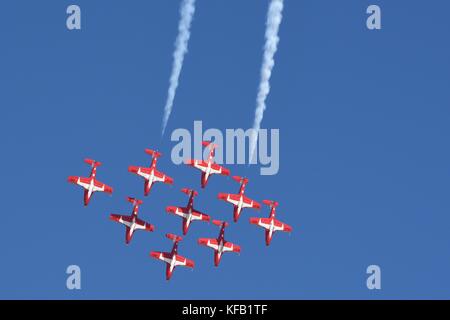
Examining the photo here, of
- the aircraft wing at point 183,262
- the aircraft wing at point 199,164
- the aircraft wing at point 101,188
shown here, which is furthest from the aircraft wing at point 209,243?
the aircraft wing at point 101,188

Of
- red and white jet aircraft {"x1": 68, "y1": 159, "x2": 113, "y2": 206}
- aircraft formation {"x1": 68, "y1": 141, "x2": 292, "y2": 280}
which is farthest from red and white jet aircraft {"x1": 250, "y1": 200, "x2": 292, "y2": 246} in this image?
red and white jet aircraft {"x1": 68, "y1": 159, "x2": 113, "y2": 206}

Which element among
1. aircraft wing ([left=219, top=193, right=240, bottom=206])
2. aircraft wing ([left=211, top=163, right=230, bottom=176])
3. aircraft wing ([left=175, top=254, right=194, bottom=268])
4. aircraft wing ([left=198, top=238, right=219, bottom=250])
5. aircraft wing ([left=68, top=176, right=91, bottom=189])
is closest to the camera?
aircraft wing ([left=211, top=163, right=230, bottom=176])

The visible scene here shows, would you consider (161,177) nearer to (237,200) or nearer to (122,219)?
(122,219)

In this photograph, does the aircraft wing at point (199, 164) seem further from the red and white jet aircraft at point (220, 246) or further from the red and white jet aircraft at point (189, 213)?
the red and white jet aircraft at point (220, 246)

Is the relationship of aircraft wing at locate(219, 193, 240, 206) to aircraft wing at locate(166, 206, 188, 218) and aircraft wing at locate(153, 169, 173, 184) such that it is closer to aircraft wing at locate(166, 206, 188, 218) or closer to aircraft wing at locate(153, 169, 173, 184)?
aircraft wing at locate(166, 206, 188, 218)

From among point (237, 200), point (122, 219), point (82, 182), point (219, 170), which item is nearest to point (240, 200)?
point (237, 200)

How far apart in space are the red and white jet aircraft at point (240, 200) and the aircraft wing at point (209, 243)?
2.91m

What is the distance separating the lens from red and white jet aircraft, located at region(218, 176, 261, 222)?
12644cm

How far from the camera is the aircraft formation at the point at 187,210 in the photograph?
12569 centimetres
